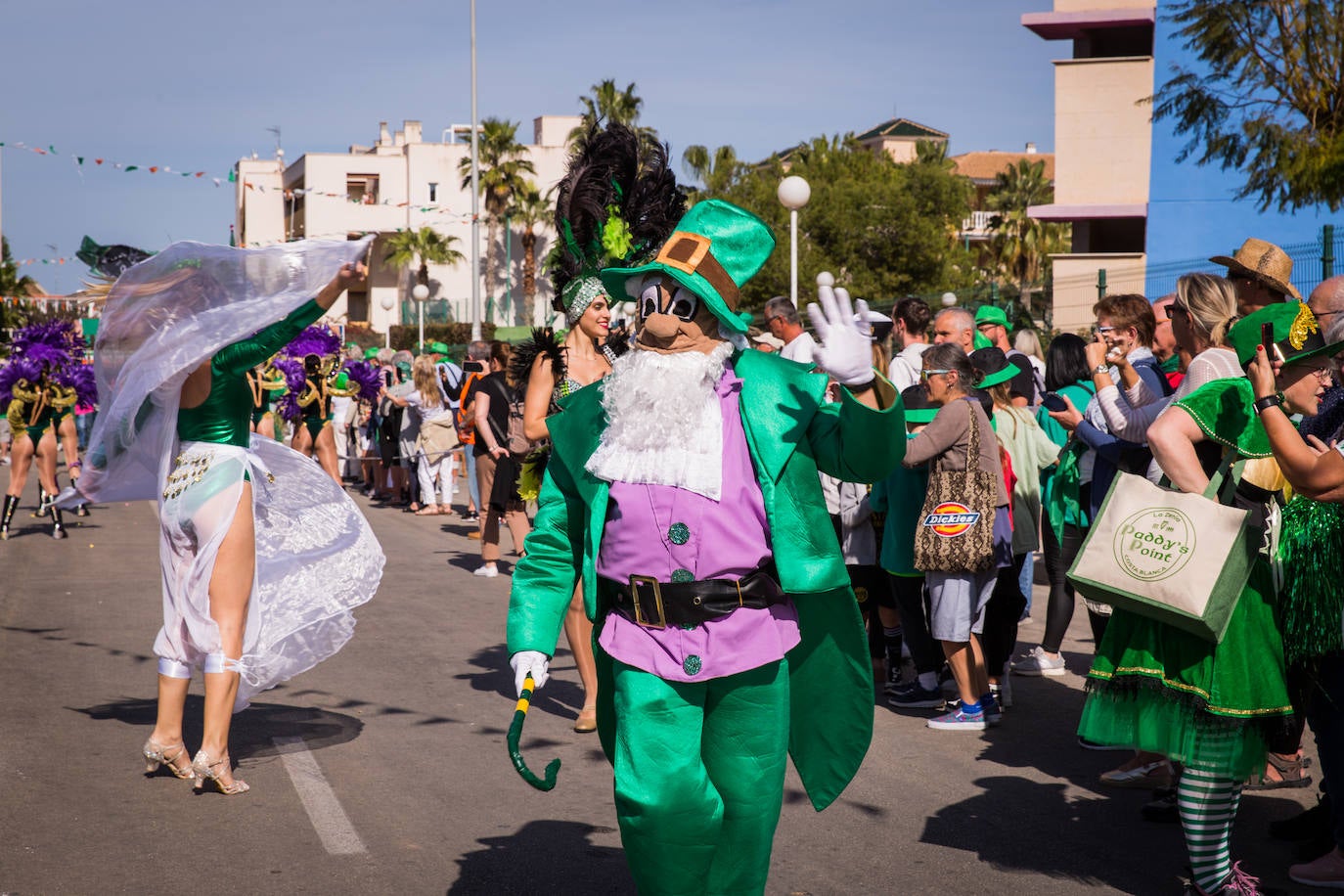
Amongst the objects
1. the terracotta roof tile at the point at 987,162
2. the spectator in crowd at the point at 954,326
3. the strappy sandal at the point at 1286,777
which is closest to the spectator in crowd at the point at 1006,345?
the spectator in crowd at the point at 954,326

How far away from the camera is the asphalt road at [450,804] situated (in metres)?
4.54

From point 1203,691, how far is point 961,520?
2333mm

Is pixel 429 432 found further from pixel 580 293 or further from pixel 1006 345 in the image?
pixel 580 293

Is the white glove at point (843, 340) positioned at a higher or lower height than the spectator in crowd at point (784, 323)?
lower

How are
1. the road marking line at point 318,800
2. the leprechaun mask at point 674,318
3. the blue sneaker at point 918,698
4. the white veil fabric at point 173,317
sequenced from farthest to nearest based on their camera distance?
the blue sneaker at point 918,698 < the white veil fabric at point 173,317 < the road marking line at point 318,800 < the leprechaun mask at point 674,318

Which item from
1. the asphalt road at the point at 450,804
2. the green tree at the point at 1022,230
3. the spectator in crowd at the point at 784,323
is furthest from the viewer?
the green tree at the point at 1022,230

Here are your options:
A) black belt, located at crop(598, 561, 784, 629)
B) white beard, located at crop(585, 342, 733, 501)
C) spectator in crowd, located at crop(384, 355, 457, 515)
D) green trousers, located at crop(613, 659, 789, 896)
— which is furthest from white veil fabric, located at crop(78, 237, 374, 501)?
spectator in crowd, located at crop(384, 355, 457, 515)

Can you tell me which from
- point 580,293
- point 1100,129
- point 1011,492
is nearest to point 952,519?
point 1011,492

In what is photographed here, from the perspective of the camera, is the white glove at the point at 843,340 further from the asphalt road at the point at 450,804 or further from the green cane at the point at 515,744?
the asphalt road at the point at 450,804

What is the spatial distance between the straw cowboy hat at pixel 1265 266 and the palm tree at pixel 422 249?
58561mm

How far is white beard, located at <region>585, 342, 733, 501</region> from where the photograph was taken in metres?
3.44

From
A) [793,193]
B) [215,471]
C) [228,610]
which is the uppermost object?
[793,193]

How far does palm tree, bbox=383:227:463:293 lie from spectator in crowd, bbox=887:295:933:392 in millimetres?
55276

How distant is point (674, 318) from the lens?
356 cm
